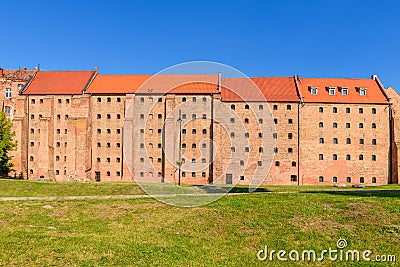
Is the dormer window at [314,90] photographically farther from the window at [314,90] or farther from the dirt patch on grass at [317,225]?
the dirt patch on grass at [317,225]

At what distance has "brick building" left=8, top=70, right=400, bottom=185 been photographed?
43.8 metres

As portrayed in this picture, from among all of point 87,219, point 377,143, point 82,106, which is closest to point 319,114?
point 377,143

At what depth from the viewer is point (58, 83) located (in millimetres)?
48312

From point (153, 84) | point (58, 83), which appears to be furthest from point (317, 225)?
point (58, 83)

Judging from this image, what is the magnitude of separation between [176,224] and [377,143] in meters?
38.1

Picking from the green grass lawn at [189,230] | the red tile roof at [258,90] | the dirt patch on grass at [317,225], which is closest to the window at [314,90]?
the red tile roof at [258,90]

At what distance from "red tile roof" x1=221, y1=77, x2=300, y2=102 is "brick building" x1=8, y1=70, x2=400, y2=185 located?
159 mm

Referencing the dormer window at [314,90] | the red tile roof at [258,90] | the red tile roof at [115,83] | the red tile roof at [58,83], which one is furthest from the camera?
the red tile roof at [58,83]

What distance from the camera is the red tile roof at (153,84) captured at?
44.4 m

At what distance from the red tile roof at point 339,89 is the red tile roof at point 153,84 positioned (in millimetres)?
13014

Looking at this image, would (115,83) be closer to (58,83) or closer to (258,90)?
(58,83)

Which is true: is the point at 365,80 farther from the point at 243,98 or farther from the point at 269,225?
the point at 269,225

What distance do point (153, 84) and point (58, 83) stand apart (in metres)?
14.7

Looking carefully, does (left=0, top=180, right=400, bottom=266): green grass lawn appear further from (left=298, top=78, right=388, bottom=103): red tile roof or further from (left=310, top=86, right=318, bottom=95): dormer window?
(left=310, top=86, right=318, bottom=95): dormer window
